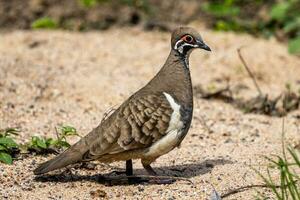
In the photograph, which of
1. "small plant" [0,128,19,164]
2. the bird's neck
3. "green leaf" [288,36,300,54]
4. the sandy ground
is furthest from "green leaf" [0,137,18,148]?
"green leaf" [288,36,300,54]

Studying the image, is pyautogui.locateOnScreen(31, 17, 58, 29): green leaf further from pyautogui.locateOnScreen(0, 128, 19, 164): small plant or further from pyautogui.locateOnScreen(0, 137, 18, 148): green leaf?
pyautogui.locateOnScreen(0, 137, 18, 148): green leaf

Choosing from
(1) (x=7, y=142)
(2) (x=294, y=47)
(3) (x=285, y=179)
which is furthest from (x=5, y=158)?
(2) (x=294, y=47)

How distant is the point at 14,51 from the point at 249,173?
4.52 metres

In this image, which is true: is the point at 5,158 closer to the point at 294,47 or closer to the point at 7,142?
the point at 7,142

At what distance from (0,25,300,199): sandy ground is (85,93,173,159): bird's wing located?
31 centimetres

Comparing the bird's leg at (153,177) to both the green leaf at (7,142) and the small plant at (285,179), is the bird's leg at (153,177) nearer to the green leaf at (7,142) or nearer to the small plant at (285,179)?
the small plant at (285,179)

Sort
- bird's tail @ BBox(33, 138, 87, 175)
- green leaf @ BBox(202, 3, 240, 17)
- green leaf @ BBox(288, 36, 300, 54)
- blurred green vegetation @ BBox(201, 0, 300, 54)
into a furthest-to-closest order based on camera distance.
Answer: green leaf @ BBox(202, 3, 240, 17) → blurred green vegetation @ BBox(201, 0, 300, 54) → green leaf @ BBox(288, 36, 300, 54) → bird's tail @ BBox(33, 138, 87, 175)

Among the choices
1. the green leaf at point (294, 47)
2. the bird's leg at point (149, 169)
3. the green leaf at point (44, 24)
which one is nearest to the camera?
the bird's leg at point (149, 169)

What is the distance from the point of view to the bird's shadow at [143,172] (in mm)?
5973

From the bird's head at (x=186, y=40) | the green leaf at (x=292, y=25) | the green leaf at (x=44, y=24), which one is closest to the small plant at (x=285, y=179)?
the bird's head at (x=186, y=40)

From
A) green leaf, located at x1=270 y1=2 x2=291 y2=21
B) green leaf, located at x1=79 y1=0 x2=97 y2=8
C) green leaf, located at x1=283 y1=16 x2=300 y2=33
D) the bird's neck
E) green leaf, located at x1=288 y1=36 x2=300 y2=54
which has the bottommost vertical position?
the bird's neck

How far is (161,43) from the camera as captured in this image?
10.2 meters

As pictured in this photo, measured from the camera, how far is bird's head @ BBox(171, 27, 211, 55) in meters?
6.24

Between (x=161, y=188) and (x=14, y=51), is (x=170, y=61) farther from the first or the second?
(x=14, y=51)
